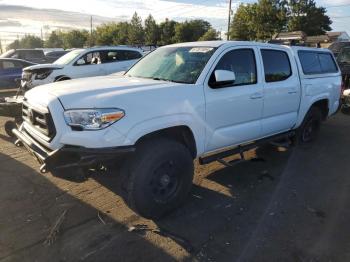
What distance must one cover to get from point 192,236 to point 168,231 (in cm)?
26

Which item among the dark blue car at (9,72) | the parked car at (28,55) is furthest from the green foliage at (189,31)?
the dark blue car at (9,72)

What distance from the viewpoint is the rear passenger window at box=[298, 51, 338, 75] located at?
639cm

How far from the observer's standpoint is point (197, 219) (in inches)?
162

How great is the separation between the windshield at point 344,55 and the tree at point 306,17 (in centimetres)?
3485

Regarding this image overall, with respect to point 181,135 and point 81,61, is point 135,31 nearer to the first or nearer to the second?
point 81,61

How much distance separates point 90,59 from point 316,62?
26.0 feet

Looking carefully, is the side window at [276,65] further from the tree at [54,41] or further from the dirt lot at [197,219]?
the tree at [54,41]

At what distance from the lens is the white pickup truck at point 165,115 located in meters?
3.55

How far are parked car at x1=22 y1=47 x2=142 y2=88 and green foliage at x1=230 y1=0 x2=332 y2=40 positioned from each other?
3669 cm

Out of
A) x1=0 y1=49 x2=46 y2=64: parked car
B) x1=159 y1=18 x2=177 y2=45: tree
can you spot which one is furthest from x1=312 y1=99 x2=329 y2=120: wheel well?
x1=159 y1=18 x2=177 y2=45: tree

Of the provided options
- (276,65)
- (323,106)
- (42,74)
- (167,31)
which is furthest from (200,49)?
(167,31)

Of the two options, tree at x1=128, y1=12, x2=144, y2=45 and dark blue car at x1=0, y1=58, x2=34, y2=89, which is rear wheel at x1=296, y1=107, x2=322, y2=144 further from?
tree at x1=128, y1=12, x2=144, y2=45

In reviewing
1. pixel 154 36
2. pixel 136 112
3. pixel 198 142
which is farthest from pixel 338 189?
pixel 154 36

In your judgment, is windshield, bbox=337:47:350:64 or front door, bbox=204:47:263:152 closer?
front door, bbox=204:47:263:152
